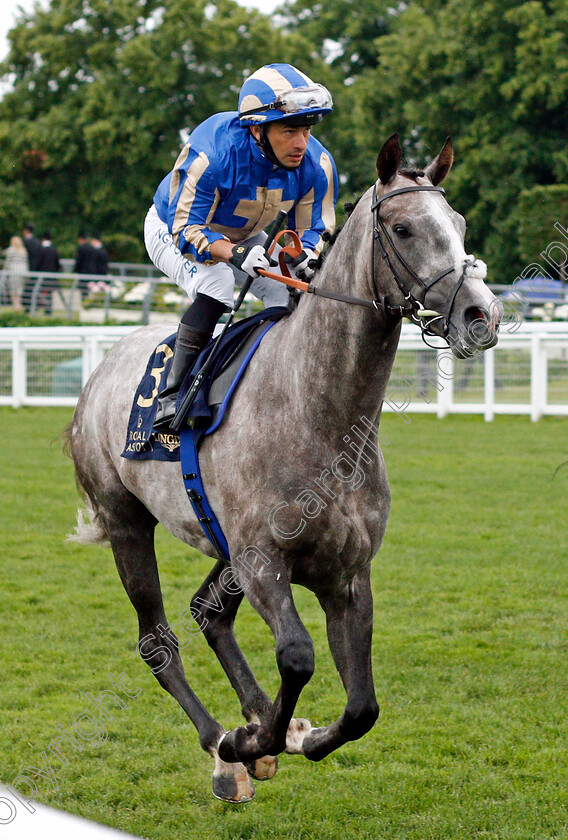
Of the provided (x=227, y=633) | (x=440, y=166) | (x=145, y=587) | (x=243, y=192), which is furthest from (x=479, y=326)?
(x=145, y=587)

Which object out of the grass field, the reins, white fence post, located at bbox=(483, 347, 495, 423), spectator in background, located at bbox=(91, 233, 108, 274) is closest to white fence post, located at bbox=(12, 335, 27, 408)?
spectator in background, located at bbox=(91, 233, 108, 274)

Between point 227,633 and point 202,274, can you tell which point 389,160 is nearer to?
point 202,274

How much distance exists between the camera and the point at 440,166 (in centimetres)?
319

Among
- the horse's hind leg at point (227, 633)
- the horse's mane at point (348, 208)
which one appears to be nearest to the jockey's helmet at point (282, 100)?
the horse's mane at point (348, 208)

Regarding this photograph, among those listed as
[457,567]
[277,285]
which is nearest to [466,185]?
[457,567]

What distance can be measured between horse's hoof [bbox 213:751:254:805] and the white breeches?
169 centimetres

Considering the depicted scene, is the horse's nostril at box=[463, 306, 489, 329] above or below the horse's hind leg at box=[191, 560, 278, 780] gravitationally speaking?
above

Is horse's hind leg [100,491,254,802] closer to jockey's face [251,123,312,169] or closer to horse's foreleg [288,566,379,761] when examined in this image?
horse's foreleg [288,566,379,761]

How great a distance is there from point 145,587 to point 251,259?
1.67 meters

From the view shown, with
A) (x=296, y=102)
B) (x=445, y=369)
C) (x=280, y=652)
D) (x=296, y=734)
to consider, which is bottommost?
(x=445, y=369)

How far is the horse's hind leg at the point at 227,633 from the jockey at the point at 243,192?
35.2 inches

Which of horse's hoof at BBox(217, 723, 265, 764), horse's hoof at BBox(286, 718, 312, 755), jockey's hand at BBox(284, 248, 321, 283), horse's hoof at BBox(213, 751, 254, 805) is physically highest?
jockey's hand at BBox(284, 248, 321, 283)

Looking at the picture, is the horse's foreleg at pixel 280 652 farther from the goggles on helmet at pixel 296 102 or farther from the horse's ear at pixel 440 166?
the goggles on helmet at pixel 296 102

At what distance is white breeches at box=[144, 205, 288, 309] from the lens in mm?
3887
